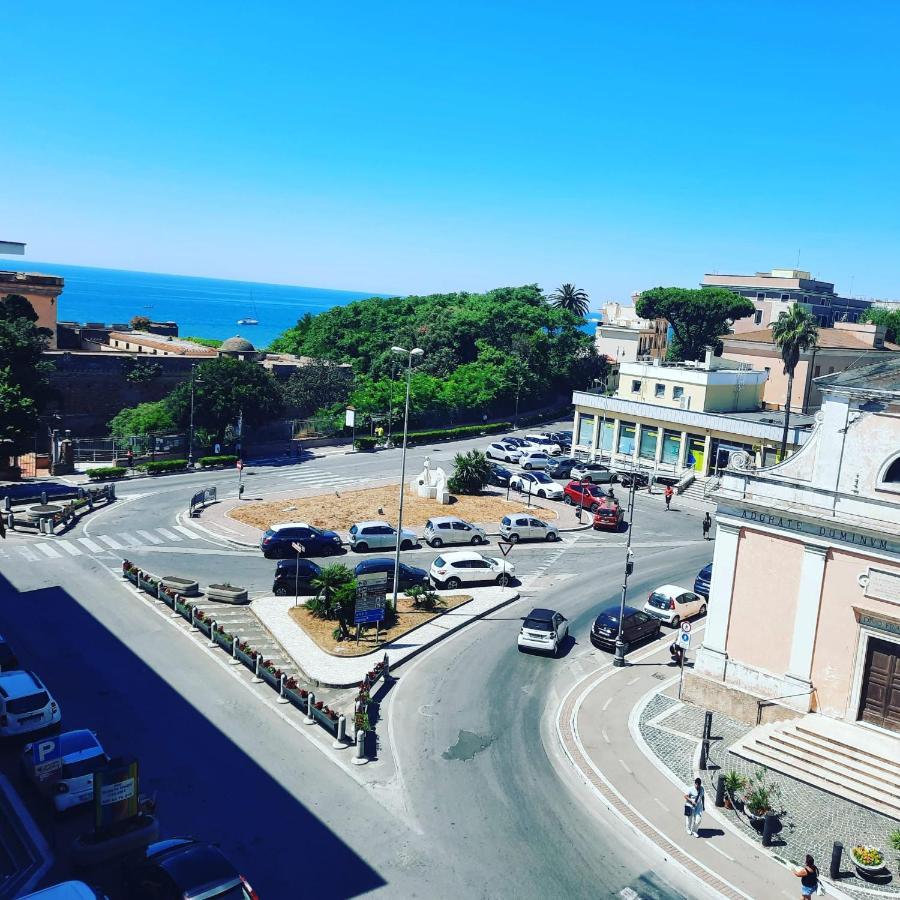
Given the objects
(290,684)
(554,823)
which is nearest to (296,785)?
(290,684)

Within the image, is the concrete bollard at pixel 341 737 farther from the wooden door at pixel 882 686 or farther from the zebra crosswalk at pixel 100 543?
the zebra crosswalk at pixel 100 543

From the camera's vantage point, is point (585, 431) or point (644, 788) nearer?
point (644, 788)

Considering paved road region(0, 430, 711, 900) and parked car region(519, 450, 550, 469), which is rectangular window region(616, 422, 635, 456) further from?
paved road region(0, 430, 711, 900)

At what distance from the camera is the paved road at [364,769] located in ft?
56.5

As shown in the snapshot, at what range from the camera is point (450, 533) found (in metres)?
41.8

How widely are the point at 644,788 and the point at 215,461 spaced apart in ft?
137

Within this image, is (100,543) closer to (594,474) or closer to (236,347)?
(594,474)

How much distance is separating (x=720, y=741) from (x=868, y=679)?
13.9 ft

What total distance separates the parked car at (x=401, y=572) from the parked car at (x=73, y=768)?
14.7m

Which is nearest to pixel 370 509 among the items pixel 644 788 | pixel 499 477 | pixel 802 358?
pixel 499 477

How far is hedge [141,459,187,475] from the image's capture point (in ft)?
177

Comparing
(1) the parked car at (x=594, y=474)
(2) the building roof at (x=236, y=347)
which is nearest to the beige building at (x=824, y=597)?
(1) the parked car at (x=594, y=474)

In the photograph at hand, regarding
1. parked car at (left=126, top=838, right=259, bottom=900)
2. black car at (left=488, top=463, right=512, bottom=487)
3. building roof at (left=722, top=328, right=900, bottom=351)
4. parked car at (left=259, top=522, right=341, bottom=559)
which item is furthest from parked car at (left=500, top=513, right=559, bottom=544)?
building roof at (left=722, top=328, right=900, bottom=351)

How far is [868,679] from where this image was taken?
74.4 ft
